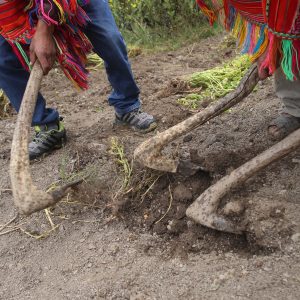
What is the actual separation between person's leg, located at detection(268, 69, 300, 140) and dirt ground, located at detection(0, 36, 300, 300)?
8cm

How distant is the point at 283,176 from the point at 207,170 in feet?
1.13

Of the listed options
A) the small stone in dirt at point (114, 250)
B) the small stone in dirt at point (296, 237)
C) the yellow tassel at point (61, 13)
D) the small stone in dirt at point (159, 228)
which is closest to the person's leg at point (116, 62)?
the yellow tassel at point (61, 13)

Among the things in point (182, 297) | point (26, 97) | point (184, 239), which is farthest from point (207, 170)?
point (26, 97)

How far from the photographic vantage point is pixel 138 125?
275 cm

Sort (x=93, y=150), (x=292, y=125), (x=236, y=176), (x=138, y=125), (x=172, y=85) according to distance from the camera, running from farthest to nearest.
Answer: (x=172, y=85)
(x=138, y=125)
(x=93, y=150)
(x=292, y=125)
(x=236, y=176)

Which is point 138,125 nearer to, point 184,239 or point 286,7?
point 184,239

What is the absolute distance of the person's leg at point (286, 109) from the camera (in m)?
2.22

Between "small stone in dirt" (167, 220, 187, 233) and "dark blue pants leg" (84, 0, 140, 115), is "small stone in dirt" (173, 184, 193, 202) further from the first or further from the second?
"dark blue pants leg" (84, 0, 140, 115)

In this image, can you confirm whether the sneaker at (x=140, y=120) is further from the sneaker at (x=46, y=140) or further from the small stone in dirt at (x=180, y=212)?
the small stone in dirt at (x=180, y=212)

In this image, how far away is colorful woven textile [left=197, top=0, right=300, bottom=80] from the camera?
1.65 meters

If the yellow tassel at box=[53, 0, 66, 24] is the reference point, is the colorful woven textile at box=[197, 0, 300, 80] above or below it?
below

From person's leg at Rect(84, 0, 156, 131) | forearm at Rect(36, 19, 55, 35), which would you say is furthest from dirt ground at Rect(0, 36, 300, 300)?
forearm at Rect(36, 19, 55, 35)

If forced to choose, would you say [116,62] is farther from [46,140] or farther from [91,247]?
[91,247]

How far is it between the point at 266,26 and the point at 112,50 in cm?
99
